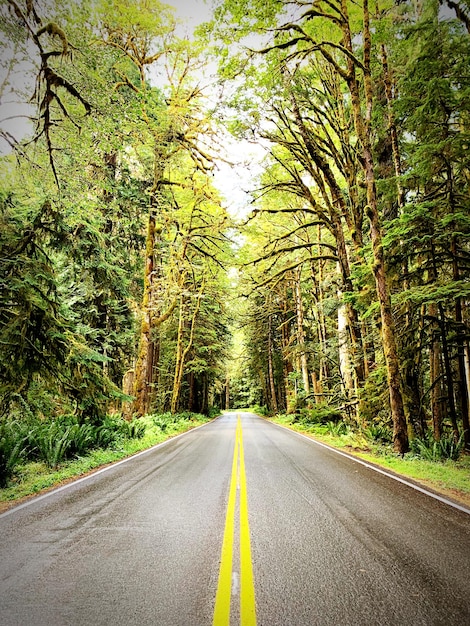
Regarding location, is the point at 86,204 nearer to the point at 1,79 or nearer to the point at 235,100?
the point at 1,79

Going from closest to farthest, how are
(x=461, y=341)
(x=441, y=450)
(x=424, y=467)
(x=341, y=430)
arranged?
1. (x=424, y=467)
2. (x=461, y=341)
3. (x=441, y=450)
4. (x=341, y=430)

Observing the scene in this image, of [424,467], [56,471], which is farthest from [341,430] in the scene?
[56,471]

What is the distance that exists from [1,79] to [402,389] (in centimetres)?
1154

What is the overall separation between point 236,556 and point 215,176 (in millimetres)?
14817

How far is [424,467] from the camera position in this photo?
7.39m

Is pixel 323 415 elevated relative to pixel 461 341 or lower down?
lower down

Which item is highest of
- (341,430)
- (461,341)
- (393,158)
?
(393,158)

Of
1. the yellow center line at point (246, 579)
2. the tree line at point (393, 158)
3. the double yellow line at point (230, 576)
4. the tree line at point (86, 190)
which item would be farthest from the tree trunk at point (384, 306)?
the yellow center line at point (246, 579)

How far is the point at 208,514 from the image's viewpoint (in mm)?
4578

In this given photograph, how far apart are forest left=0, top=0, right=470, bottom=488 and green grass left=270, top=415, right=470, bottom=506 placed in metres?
0.52

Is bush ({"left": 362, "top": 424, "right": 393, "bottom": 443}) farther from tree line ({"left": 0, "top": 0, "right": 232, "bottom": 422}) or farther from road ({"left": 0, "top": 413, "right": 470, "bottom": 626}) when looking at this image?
tree line ({"left": 0, "top": 0, "right": 232, "bottom": 422})

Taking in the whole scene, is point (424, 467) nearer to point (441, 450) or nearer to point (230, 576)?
point (441, 450)

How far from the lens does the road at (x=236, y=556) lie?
8.29 feet

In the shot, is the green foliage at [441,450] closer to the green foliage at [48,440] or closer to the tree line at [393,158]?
the tree line at [393,158]
